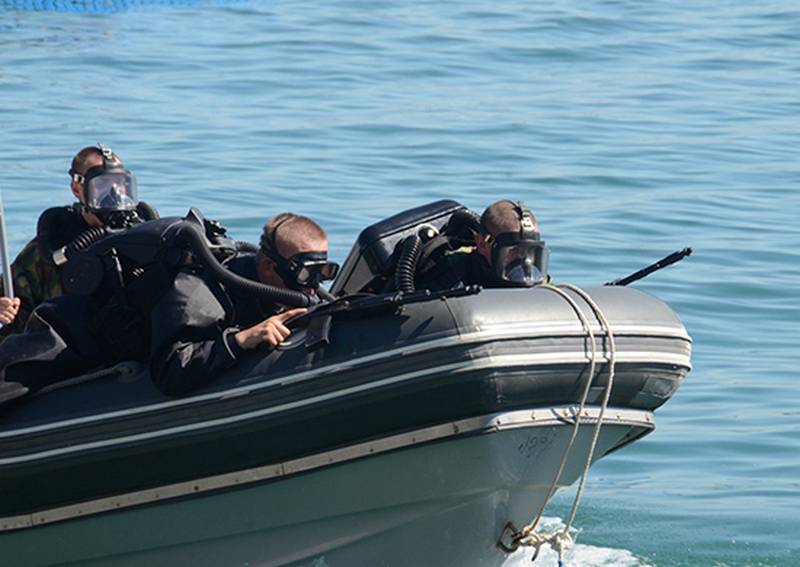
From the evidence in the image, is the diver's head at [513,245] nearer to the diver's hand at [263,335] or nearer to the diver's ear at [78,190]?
the diver's hand at [263,335]

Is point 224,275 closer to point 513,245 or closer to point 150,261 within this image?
point 150,261

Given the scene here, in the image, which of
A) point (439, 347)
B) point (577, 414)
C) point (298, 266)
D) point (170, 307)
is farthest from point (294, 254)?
point (577, 414)

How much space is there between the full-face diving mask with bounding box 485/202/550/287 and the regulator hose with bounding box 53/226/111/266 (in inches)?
49.6

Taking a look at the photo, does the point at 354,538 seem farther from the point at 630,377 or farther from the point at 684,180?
the point at 684,180

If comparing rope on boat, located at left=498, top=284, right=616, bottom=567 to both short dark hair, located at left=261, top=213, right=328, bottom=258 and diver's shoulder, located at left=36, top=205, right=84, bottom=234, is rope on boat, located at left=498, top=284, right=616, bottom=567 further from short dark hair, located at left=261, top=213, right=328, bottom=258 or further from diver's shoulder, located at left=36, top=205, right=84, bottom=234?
A: diver's shoulder, located at left=36, top=205, right=84, bottom=234

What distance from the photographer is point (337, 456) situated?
16.3 ft

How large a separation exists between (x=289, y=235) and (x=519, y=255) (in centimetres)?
69

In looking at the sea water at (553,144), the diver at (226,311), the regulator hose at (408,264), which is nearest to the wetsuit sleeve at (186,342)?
the diver at (226,311)

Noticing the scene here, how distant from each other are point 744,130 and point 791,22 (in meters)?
5.61

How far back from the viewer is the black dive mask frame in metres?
5.04

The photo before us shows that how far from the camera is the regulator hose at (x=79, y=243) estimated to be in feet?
18.6

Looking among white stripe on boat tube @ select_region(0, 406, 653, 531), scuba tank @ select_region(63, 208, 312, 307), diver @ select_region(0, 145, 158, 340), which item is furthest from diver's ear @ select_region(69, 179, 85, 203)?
white stripe on boat tube @ select_region(0, 406, 653, 531)

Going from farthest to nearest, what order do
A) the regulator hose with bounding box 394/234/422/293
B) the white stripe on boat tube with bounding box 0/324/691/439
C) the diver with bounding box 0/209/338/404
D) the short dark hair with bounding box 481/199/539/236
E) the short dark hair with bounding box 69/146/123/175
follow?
1. the short dark hair with bounding box 69/146/123/175
2. the regulator hose with bounding box 394/234/422/293
3. the short dark hair with bounding box 481/199/539/236
4. the diver with bounding box 0/209/338/404
5. the white stripe on boat tube with bounding box 0/324/691/439

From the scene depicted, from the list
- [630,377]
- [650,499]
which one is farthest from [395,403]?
[650,499]
